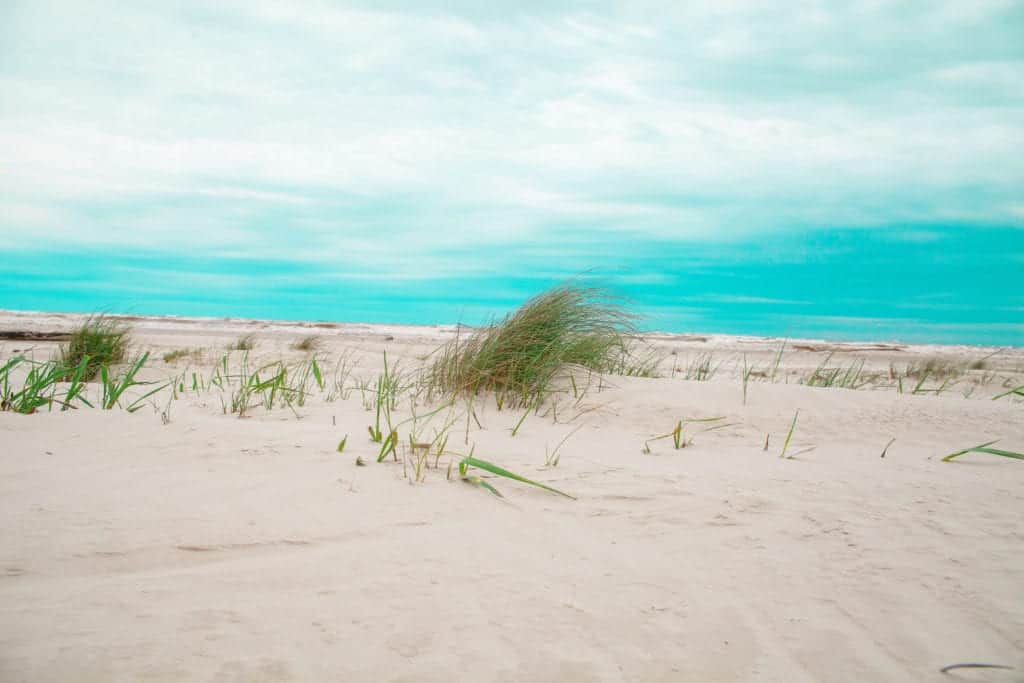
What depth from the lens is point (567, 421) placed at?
3459 mm

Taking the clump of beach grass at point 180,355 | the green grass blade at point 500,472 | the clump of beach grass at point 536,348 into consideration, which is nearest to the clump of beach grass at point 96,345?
the clump of beach grass at point 180,355

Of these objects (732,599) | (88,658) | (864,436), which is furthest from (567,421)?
(88,658)

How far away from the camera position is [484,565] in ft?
4.95

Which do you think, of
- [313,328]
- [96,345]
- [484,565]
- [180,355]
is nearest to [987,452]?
[484,565]

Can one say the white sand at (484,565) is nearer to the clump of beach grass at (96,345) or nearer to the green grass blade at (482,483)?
the green grass blade at (482,483)

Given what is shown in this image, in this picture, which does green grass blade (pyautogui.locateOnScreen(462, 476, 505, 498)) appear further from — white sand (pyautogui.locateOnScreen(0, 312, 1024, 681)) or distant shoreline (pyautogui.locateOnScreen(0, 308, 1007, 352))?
distant shoreline (pyautogui.locateOnScreen(0, 308, 1007, 352))

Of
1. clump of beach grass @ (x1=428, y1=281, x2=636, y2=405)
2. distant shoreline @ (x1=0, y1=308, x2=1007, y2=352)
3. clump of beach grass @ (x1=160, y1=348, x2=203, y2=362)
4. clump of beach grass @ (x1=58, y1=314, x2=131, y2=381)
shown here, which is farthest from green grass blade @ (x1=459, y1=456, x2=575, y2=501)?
distant shoreline @ (x1=0, y1=308, x2=1007, y2=352)

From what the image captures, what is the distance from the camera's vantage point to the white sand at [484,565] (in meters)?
1.18

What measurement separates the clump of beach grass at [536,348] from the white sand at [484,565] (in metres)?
1.14

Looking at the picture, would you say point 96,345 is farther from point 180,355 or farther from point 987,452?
point 987,452

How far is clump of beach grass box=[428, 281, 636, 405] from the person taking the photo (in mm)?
3680

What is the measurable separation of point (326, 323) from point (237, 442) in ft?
58.6

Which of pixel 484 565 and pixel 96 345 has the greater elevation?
pixel 96 345

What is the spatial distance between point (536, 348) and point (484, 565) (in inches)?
95.9
